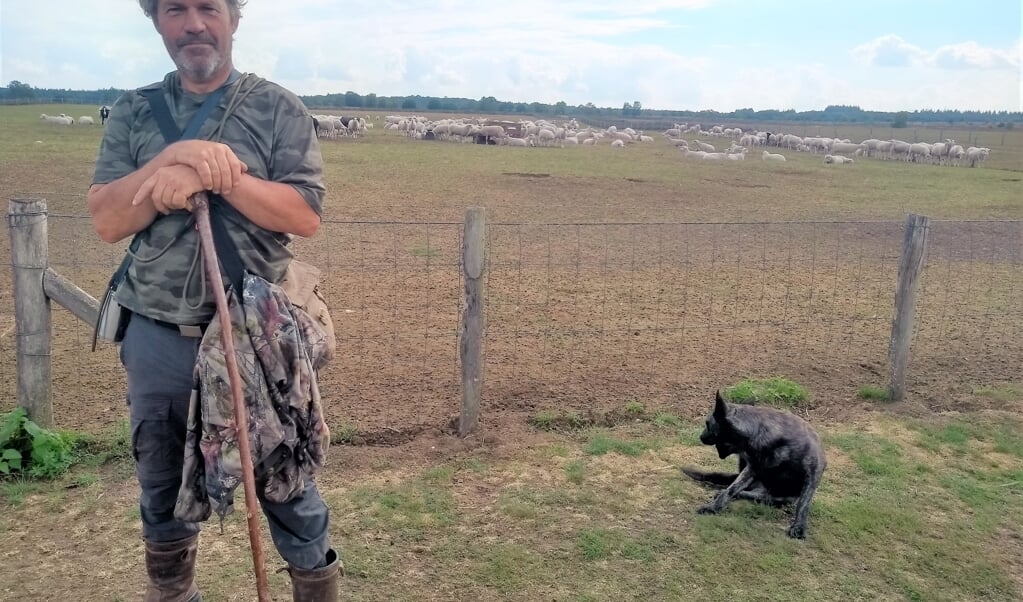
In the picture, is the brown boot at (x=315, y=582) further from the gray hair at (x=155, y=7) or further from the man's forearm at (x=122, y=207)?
the gray hair at (x=155, y=7)

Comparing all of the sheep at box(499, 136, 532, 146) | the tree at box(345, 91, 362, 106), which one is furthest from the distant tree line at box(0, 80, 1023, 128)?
the sheep at box(499, 136, 532, 146)

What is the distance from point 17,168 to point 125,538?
1661 centimetres

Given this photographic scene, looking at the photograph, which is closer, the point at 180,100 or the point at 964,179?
the point at 180,100

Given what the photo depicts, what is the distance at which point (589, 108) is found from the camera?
15050cm

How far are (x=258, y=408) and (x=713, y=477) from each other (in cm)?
317

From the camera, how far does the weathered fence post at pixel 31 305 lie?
464cm

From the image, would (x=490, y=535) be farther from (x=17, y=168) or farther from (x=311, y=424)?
(x=17, y=168)

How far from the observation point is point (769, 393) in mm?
6066

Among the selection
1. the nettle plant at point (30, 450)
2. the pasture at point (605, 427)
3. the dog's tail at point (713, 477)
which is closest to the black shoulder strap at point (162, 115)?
the pasture at point (605, 427)

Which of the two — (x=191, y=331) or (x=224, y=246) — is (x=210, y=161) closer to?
(x=224, y=246)

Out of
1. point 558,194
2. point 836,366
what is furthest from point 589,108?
point 836,366

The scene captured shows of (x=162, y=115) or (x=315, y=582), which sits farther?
(x=315, y=582)

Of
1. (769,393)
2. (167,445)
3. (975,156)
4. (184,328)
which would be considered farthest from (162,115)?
(975,156)

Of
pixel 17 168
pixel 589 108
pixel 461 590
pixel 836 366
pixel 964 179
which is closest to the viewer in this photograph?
pixel 461 590
